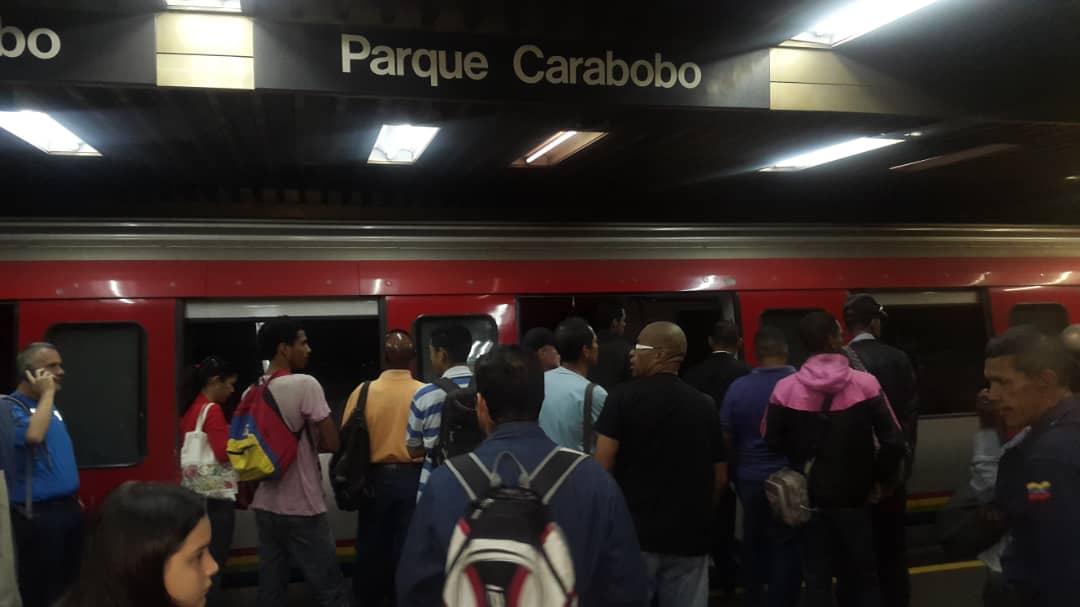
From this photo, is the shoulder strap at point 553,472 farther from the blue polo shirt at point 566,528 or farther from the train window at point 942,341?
the train window at point 942,341

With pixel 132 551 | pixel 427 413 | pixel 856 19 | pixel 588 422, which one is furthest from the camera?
pixel 427 413

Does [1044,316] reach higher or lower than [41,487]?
higher

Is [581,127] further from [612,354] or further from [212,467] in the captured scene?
[212,467]

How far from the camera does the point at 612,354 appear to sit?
217 inches

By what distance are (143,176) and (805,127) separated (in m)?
4.82

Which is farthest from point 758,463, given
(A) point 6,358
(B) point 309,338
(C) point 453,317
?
(A) point 6,358

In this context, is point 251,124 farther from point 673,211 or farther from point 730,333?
point 673,211

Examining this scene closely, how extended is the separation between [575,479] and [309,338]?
25.8 feet

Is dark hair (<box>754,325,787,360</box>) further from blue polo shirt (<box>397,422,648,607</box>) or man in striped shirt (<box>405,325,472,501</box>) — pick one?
blue polo shirt (<box>397,422,648,607</box>)

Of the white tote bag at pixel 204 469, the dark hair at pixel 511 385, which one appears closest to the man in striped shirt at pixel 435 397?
the white tote bag at pixel 204 469

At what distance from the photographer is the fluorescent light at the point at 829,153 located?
596 cm

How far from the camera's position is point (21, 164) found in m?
5.75

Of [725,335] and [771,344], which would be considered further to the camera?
[725,335]

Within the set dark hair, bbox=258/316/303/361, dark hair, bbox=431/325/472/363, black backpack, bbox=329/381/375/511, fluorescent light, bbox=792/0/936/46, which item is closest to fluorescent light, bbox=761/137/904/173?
fluorescent light, bbox=792/0/936/46
